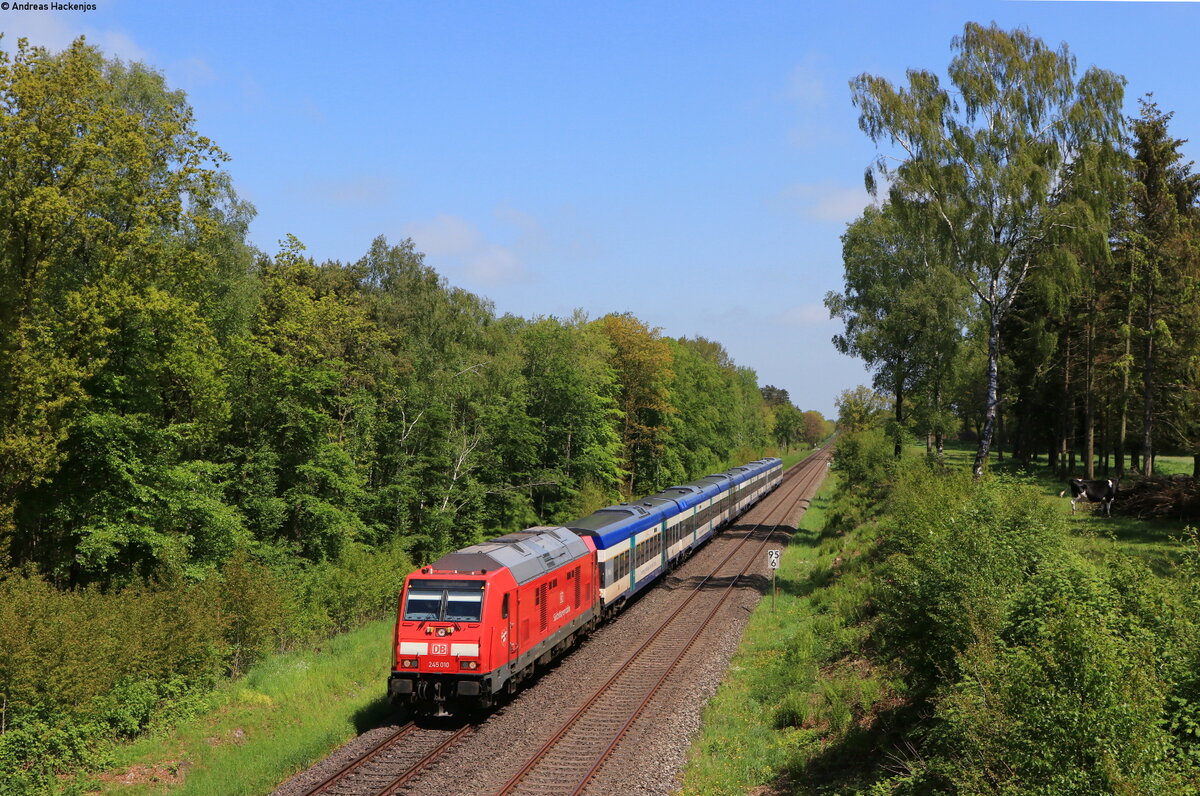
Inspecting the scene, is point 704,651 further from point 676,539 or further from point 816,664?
point 676,539

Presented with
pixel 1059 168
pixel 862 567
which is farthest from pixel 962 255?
pixel 862 567

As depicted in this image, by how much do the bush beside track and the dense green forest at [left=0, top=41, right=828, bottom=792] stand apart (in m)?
13.0

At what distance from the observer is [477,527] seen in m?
42.8

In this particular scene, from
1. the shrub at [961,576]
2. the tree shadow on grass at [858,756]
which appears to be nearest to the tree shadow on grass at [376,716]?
the tree shadow on grass at [858,756]

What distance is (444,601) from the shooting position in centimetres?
1888

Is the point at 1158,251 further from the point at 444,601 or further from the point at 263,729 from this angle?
the point at 263,729

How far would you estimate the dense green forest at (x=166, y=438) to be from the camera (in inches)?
770

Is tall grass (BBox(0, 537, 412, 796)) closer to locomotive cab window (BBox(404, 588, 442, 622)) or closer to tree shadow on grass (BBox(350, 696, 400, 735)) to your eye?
tree shadow on grass (BBox(350, 696, 400, 735))

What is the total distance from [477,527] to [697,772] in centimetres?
2810

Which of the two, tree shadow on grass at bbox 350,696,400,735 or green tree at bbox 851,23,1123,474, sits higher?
green tree at bbox 851,23,1123,474

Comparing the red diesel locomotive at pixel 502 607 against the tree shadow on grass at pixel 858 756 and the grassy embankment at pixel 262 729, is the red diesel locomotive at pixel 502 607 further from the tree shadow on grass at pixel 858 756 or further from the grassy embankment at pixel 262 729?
the tree shadow on grass at pixel 858 756

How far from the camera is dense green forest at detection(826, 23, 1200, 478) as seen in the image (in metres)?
29.3

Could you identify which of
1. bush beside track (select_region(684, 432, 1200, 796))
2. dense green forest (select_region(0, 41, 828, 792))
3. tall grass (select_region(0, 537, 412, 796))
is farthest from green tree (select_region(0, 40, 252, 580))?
bush beside track (select_region(684, 432, 1200, 796))

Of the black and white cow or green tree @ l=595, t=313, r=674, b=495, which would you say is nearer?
the black and white cow
